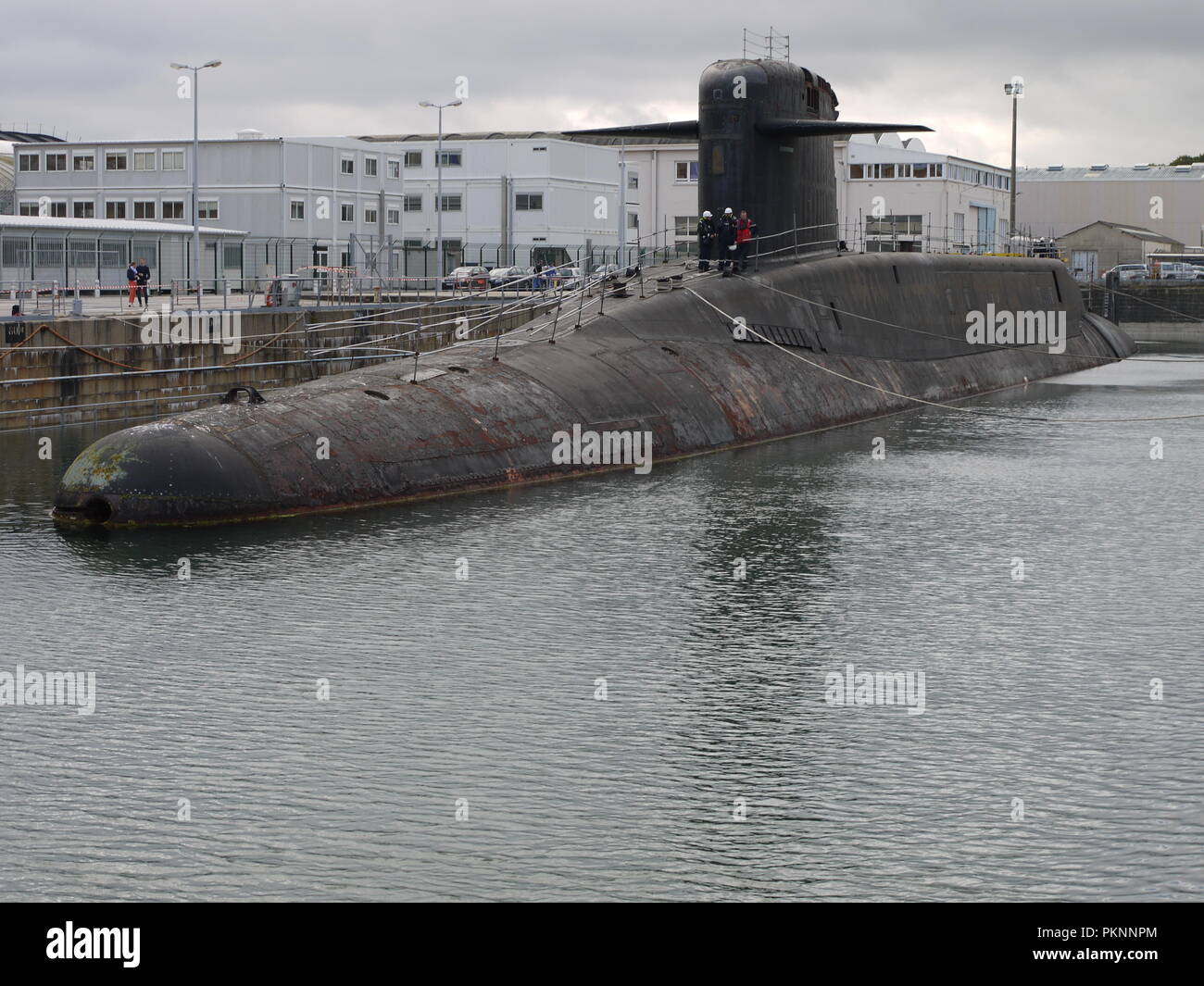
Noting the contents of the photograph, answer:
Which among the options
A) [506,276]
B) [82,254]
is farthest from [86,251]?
[506,276]

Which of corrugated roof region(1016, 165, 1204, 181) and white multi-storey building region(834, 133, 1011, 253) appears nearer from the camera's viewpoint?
white multi-storey building region(834, 133, 1011, 253)

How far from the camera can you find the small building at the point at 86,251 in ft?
159

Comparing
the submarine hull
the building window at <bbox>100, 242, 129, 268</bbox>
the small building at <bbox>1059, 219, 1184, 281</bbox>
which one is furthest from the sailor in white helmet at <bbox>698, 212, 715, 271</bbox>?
the small building at <bbox>1059, 219, 1184, 281</bbox>

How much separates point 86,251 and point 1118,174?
312ft

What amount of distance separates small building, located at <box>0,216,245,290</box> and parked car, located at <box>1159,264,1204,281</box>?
5176 centimetres

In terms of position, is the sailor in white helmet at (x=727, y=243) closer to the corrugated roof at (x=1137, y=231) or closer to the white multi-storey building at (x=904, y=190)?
the white multi-storey building at (x=904, y=190)

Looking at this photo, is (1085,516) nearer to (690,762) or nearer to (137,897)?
(690,762)

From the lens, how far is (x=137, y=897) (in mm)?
9336

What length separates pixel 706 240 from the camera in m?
32.7

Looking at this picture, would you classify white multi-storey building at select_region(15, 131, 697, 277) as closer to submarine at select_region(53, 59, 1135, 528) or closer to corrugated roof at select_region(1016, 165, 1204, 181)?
submarine at select_region(53, 59, 1135, 528)

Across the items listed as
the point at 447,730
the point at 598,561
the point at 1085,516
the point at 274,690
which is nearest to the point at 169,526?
the point at 598,561

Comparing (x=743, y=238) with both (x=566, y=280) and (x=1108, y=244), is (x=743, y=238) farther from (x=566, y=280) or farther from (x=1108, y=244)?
(x=1108, y=244)

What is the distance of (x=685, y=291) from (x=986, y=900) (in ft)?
74.1

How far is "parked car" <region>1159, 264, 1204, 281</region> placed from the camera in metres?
83.2
